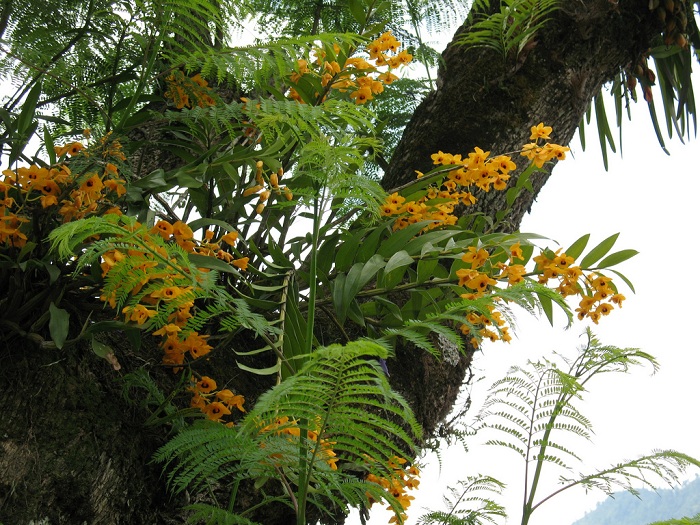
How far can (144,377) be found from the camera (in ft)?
3.79

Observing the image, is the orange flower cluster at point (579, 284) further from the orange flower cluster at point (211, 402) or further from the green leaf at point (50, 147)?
the green leaf at point (50, 147)

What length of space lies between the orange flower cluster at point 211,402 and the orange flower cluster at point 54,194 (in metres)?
0.31

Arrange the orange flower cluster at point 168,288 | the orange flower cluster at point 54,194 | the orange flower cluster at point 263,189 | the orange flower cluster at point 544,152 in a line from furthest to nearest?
the orange flower cluster at point 544,152, the orange flower cluster at point 263,189, the orange flower cluster at point 54,194, the orange flower cluster at point 168,288

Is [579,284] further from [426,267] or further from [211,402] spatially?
[211,402]

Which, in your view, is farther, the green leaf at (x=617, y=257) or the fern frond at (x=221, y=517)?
the green leaf at (x=617, y=257)

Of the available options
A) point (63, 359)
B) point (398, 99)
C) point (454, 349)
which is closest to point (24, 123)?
point (63, 359)

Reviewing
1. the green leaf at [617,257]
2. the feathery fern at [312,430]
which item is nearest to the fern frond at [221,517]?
the feathery fern at [312,430]

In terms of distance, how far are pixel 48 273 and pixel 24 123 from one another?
1.08 feet

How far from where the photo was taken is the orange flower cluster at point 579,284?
128 cm

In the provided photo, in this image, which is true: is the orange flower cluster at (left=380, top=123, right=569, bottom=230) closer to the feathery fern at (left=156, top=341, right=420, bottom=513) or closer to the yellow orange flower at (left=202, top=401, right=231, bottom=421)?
the yellow orange flower at (left=202, top=401, right=231, bottom=421)

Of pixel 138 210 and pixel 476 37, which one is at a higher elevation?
pixel 476 37

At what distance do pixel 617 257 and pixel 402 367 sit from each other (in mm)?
496

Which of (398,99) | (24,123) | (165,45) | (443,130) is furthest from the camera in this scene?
(398,99)

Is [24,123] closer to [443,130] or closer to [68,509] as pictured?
[68,509]
